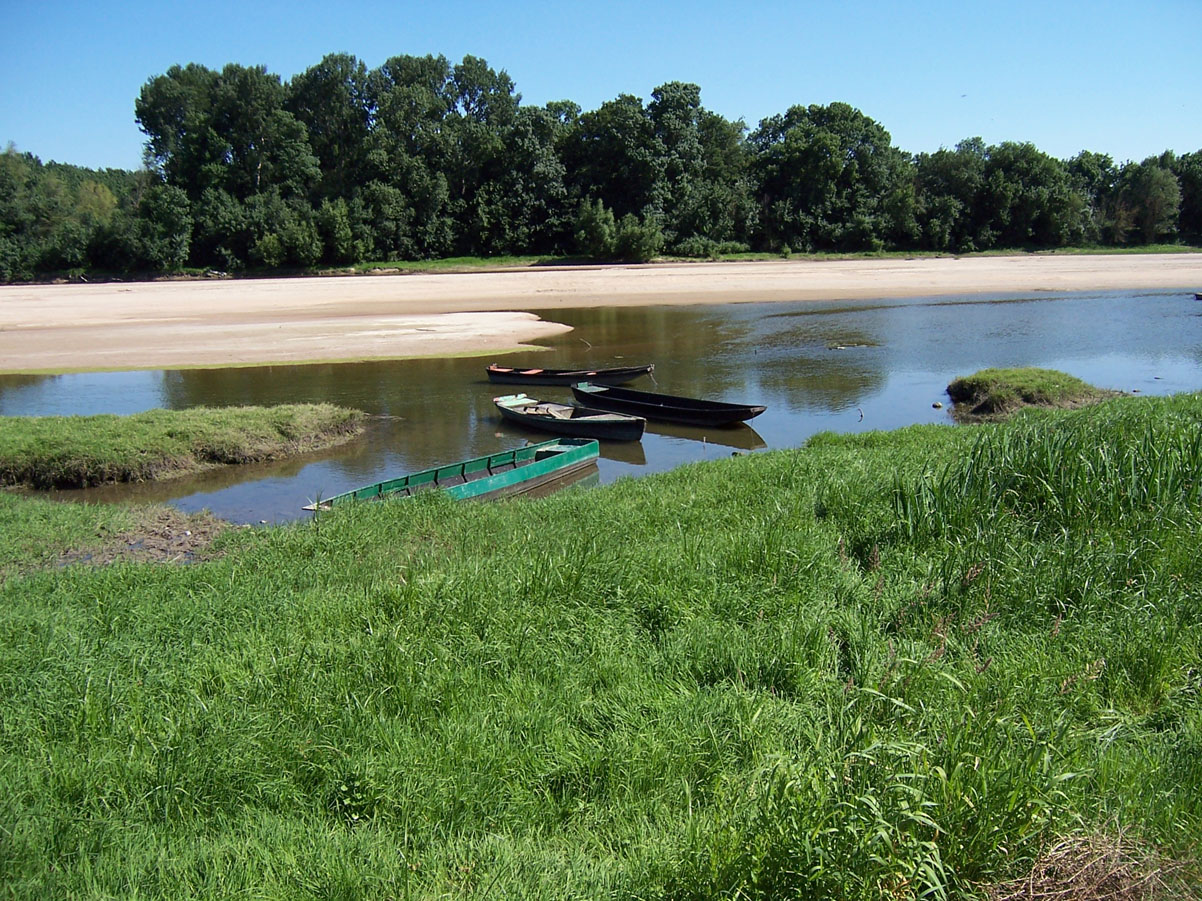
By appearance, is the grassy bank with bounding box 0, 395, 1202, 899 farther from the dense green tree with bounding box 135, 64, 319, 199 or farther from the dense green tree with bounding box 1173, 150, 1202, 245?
the dense green tree with bounding box 1173, 150, 1202, 245

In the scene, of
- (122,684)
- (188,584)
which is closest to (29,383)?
(188,584)

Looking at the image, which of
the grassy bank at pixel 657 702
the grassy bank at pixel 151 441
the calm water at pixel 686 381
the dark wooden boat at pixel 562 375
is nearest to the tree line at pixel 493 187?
the calm water at pixel 686 381

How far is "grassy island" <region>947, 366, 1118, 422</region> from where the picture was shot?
21.0 meters

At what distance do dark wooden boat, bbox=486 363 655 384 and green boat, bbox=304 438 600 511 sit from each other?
819cm

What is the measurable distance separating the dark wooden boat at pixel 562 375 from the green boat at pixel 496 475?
8194 mm

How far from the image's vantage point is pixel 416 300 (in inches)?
1928

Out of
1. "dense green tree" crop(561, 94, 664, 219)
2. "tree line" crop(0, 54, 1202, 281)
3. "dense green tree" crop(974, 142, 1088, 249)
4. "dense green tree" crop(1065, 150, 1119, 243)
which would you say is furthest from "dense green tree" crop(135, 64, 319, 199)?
"dense green tree" crop(1065, 150, 1119, 243)

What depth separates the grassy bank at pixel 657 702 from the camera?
384cm

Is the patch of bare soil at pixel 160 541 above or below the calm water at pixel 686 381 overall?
below

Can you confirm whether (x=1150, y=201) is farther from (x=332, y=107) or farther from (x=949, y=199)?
(x=332, y=107)

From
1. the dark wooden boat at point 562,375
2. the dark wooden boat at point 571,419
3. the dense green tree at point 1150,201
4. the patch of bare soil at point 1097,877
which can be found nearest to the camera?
the patch of bare soil at point 1097,877

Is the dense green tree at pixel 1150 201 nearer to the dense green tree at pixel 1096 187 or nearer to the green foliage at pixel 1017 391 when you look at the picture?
the dense green tree at pixel 1096 187

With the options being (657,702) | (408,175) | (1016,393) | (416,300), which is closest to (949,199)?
(408,175)

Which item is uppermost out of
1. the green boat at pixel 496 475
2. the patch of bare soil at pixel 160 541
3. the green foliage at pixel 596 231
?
the green foliage at pixel 596 231
